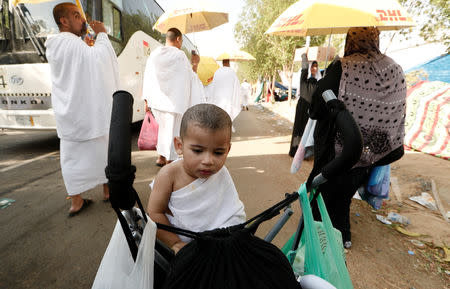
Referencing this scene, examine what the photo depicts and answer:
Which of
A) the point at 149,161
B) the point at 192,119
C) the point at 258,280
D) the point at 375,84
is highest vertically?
the point at 375,84

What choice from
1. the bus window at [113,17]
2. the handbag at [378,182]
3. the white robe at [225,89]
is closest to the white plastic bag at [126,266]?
the handbag at [378,182]

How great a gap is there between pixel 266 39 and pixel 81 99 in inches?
626

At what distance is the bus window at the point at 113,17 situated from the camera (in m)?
4.86

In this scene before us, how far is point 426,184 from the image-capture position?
3.53 m

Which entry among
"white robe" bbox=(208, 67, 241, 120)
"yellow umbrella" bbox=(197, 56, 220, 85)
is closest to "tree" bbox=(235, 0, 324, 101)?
"yellow umbrella" bbox=(197, 56, 220, 85)

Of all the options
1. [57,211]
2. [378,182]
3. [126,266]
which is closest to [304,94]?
[378,182]

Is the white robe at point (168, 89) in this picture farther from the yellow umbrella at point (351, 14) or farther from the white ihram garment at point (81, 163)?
the yellow umbrella at point (351, 14)

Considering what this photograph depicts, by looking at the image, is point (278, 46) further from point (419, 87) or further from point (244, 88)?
point (419, 87)

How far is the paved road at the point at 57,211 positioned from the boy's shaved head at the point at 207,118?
1591mm

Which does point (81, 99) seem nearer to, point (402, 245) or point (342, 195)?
point (342, 195)

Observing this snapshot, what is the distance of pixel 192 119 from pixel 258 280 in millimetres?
668

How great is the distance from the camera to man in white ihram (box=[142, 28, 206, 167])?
133 inches

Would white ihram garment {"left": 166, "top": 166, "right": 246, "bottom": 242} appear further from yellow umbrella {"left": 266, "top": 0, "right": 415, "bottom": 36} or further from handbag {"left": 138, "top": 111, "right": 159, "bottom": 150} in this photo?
handbag {"left": 138, "top": 111, "right": 159, "bottom": 150}

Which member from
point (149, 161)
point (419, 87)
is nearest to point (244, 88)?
→ point (419, 87)
